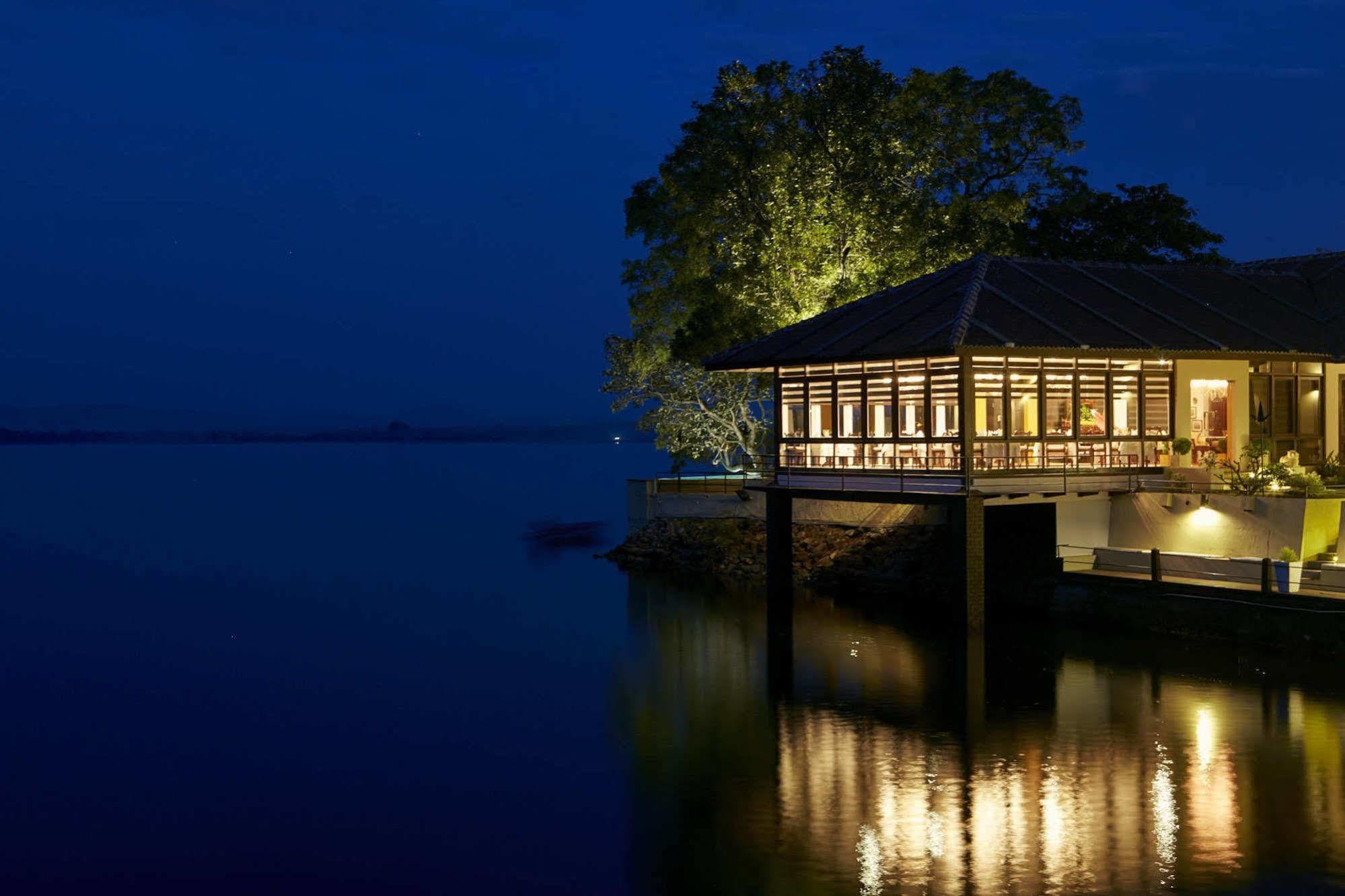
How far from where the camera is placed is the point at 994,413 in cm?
3450

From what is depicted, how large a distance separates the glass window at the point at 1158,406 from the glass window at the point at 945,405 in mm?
5699

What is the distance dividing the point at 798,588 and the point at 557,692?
1491 centimetres

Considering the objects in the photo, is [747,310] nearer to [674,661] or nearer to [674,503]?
[674,503]

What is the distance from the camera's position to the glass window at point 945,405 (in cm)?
3416

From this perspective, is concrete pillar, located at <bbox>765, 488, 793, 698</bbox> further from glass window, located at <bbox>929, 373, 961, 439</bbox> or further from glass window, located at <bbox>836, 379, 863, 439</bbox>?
glass window, located at <bbox>929, 373, 961, 439</bbox>

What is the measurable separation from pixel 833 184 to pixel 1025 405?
48.2 ft

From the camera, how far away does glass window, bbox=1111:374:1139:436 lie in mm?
36000

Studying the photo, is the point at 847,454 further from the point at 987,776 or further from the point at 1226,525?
the point at 987,776

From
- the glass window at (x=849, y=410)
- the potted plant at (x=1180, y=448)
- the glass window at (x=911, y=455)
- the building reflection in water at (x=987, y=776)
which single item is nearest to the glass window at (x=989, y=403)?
the glass window at (x=911, y=455)

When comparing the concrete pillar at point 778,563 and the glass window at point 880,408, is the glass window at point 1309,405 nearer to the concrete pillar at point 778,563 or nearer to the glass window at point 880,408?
the glass window at point 880,408

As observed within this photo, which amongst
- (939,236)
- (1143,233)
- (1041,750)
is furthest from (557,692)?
(1143,233)

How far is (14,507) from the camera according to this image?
370 ft

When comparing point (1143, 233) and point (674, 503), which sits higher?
point (1143, 233)

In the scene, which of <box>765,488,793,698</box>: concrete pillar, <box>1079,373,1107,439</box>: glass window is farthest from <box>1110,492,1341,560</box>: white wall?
<box>765,488,793,698</box>: concrete pillar
